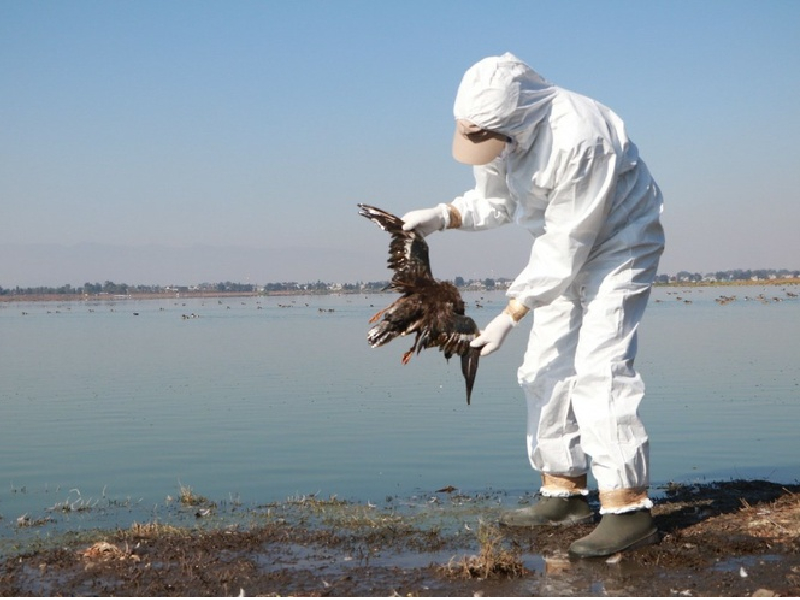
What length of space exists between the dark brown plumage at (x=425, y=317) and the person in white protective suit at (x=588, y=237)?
0.31 m

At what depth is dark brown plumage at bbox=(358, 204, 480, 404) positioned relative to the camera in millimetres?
7250

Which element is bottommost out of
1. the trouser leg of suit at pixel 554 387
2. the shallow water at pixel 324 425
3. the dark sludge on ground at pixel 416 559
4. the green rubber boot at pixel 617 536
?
the shallow water at pixel 324 425

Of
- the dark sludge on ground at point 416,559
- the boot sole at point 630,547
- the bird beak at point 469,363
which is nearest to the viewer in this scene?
the dark sludge on ground at point 416,559

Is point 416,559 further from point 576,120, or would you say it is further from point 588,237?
point 576,120

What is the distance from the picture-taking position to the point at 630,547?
22.1ft

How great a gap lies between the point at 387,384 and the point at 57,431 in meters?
7.80

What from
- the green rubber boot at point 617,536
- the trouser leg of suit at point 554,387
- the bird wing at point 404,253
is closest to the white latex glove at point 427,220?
the bird wing at point 404,253

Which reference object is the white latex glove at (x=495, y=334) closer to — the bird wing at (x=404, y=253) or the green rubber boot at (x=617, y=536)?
the bird wing at (x=404, y=253)

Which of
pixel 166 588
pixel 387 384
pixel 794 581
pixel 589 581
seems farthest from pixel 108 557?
pixel 387 384

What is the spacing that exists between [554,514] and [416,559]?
1463 millimetres

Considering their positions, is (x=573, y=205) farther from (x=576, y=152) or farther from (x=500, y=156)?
(x=500, y=156)

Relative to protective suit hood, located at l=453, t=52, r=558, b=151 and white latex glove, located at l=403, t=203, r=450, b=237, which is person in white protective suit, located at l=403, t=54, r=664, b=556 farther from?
white latex glove, located at l=403, t=203, r=450, b=237

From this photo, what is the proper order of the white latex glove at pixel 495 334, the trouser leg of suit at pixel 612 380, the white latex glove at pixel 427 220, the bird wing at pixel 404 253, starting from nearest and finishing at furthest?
the trouser leg of suit at pixel 612 380 → the white latex glove at pixel 495 334 → the bird wing at pixel 404 253 → the white latex glove at pixel 427 220

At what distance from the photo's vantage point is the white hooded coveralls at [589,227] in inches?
264
